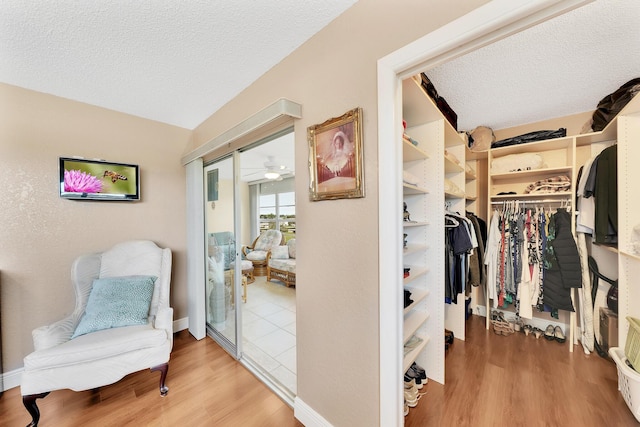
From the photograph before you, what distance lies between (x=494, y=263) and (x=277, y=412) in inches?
101

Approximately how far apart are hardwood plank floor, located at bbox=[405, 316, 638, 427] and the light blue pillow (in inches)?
82.5

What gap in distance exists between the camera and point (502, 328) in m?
2.55

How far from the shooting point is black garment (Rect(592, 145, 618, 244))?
5.97 ft

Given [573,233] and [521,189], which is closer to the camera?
[573,233]

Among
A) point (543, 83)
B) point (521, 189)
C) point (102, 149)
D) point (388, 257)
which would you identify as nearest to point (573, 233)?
point (521, 189)

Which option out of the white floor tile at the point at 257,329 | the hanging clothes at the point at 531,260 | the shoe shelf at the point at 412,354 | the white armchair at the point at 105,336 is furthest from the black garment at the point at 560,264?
the white armchair at the point at 105,336

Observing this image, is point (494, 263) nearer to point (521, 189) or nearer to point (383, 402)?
point (521, 189)

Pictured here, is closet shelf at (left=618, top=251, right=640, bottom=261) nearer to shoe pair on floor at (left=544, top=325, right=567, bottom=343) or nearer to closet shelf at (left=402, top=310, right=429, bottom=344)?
shoe pair on floor at (left=544, top=325, right=567, bottom=343)

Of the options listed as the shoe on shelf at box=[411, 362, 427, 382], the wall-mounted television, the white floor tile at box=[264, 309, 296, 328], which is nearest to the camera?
the shoe on shelf at box=[411, 362, 427, 382]

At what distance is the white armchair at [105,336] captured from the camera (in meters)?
1.42

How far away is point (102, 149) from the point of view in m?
2.23

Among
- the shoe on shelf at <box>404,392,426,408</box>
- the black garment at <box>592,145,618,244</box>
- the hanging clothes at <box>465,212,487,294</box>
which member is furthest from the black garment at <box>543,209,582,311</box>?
the shoe on shelf at <box>404,392,426,408</box>

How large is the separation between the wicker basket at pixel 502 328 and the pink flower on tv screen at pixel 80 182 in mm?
4271

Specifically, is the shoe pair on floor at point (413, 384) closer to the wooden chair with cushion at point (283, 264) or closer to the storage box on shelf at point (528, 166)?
the storage box on shelf at point (528, 166)
